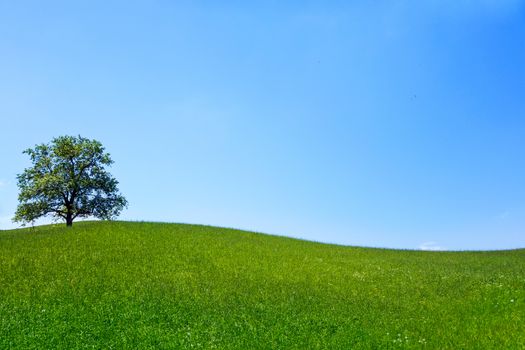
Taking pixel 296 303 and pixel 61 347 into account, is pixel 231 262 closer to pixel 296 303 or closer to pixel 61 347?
pixel 296 303

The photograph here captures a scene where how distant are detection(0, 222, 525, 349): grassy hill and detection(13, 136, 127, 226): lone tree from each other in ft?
40.6

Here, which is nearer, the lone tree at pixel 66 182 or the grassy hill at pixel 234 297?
the grassy hill at pixel 234 297

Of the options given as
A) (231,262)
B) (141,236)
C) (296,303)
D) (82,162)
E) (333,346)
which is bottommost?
(333,346)

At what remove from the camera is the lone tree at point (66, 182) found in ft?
166

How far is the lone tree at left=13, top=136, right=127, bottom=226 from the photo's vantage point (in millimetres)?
50469

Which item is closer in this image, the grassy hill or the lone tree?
the grassy hill

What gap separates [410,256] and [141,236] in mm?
22990

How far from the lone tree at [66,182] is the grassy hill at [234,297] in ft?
40.6

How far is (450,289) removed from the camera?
2886cm

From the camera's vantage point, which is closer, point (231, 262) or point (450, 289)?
point (450, 289)

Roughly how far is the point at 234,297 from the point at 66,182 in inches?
1232

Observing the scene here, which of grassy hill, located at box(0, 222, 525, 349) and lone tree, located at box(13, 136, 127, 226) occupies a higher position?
lone tree, located at box(13, 136, 127, 226)

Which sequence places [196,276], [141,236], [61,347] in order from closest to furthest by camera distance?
[61,347]
[196,276]
[141,236]

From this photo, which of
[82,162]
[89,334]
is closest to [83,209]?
[82,162]
